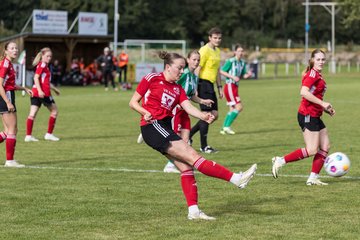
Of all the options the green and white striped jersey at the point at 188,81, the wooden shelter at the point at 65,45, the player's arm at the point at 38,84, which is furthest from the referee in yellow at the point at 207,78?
the wooden shelter at the point at 65,45

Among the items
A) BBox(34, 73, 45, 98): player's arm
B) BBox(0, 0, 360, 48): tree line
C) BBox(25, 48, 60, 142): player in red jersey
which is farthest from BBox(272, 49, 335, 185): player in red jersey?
BBox(0, 0, 360, 48): tree line

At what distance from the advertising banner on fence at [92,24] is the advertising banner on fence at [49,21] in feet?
5.99

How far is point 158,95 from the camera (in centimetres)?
882

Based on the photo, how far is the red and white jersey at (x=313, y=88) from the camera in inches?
431

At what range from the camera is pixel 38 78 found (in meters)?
16.8

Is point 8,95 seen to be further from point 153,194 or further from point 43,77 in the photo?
point 43,77

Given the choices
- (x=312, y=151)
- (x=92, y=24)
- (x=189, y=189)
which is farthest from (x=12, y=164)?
(x=92, y=24)

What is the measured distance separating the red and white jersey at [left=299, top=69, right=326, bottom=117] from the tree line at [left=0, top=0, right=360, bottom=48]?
250 feet

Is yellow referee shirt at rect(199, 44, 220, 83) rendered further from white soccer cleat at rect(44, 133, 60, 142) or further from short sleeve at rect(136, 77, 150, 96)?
short sleeve at rect(136, 77, 150, 96)

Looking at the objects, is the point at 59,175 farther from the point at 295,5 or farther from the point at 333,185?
the point at 295,5

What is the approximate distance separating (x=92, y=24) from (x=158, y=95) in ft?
134

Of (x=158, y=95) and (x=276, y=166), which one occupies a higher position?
(x=158, y=95)

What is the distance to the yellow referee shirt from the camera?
1561cm

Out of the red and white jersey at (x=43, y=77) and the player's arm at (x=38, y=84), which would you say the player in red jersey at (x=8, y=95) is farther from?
the red and white jersey at (x=43, y=77)
